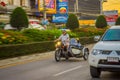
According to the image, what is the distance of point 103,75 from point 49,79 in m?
1.95

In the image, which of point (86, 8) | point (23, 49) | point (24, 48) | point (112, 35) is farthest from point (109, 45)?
Answer: point (86, 8)

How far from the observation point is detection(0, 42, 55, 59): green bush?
65.8ft

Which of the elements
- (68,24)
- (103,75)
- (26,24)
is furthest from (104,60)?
(68,24)

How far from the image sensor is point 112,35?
1350cm

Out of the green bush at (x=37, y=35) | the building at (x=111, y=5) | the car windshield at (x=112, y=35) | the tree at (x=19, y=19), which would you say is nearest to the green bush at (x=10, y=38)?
the green bush at (x=37, y=35)

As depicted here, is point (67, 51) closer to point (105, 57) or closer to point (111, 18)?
point (105, 57)

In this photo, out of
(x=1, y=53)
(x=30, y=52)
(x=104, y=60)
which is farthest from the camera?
(x=30, y=52)

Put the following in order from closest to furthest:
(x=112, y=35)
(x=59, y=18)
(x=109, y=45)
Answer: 1. (x=109, y=45)
2. (x=112, y=35)
3. (x=59, y=18)

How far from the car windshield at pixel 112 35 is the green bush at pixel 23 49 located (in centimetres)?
753

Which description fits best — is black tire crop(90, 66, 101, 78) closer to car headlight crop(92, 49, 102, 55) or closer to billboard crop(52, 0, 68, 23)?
car headlight crop(92, 49, 102, 55)

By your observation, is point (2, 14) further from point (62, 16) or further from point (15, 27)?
point (15, 27)

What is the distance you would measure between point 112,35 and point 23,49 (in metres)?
9.58

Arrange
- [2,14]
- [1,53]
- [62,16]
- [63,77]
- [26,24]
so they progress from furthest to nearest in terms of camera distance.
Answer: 1. [62,16]
2. [2,14]
3. [26,24]
4. [1,53]
5. [63,77]

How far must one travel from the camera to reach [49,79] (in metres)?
12.7
